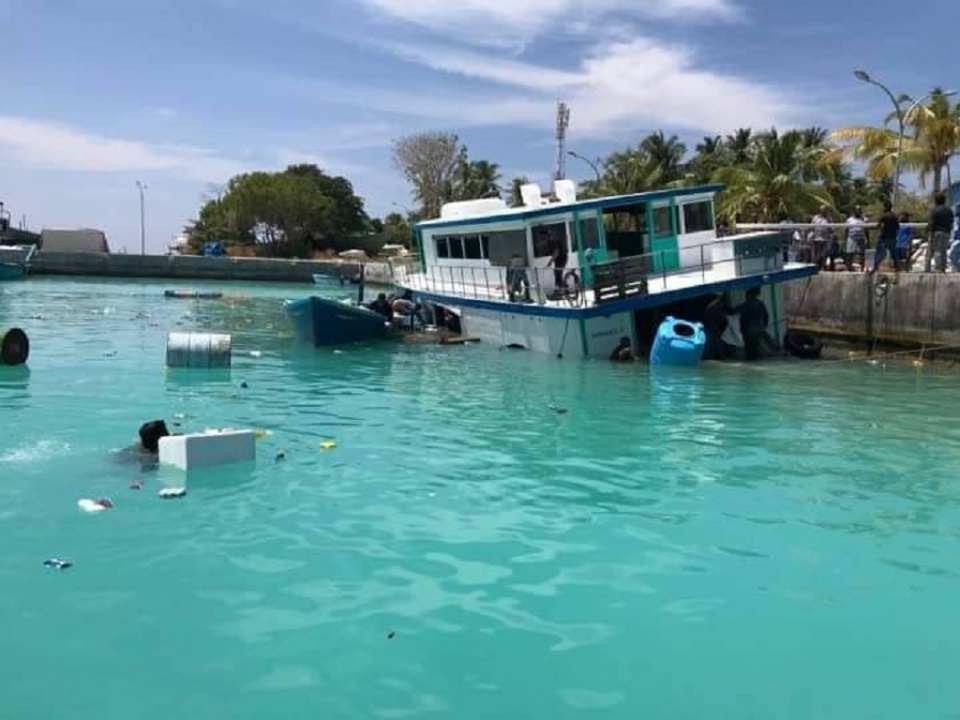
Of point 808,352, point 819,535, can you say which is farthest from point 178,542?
point 808,352

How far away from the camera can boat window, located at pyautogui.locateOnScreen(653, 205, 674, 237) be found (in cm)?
2158

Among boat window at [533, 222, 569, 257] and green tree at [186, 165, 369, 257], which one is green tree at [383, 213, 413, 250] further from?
boat window at [533, 222, 569, 257]

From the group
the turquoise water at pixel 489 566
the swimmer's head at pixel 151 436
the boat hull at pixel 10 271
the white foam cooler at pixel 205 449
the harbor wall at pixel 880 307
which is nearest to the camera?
the turquoise water at pixel 489 566

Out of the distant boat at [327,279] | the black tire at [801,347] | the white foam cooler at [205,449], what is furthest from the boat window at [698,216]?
the distant boat at [327,279]

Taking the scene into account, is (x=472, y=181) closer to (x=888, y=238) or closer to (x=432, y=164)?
(x=432, y=164)

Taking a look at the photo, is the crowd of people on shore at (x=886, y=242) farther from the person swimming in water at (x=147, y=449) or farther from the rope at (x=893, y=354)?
the person swimming in water at (x=147, y=449)

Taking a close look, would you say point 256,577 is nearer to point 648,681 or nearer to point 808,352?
point 648,681

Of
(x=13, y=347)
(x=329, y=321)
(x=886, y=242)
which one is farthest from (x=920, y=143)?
(x=13, y=347)

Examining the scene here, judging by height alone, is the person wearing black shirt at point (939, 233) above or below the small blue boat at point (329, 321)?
above

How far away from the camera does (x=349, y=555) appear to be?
7172 millimetres

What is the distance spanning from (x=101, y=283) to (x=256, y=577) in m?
54.4

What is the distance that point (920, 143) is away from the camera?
35406mm

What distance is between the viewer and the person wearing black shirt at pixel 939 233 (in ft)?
66.8

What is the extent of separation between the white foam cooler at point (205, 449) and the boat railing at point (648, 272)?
11.1 m
